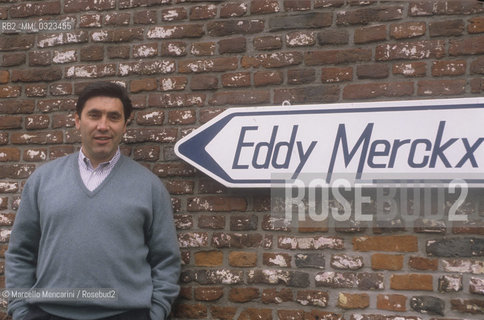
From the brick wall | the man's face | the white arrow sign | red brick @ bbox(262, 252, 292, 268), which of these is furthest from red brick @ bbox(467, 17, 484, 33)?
the man's face

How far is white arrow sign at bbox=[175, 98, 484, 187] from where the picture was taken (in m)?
2.19

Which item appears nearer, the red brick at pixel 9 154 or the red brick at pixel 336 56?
the red brick at pixel 336 56

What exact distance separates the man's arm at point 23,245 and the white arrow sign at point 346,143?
71 cm

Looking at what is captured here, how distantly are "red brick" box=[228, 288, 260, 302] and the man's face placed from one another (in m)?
0.87

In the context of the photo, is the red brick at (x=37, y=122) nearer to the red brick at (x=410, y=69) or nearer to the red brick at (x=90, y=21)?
the red brick at (x=90, y=21)

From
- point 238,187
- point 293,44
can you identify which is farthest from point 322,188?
point 293,44

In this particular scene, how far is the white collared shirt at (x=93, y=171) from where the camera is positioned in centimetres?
229

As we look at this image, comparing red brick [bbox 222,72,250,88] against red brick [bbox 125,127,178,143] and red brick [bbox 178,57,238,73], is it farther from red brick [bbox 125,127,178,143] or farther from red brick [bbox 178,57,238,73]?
red brick [bbox 125,127,178,143]

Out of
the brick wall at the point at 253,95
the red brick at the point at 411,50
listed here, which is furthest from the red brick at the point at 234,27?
the red brick at the point at 411,50

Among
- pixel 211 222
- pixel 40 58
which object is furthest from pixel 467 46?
pixel 40 58

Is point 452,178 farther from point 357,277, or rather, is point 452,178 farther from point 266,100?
point 266,100

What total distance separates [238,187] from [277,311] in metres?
0.61

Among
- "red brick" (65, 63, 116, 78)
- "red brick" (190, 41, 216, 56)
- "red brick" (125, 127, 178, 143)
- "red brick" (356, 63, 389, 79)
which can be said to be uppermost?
"red brick" (190, 41, 216, 56)
